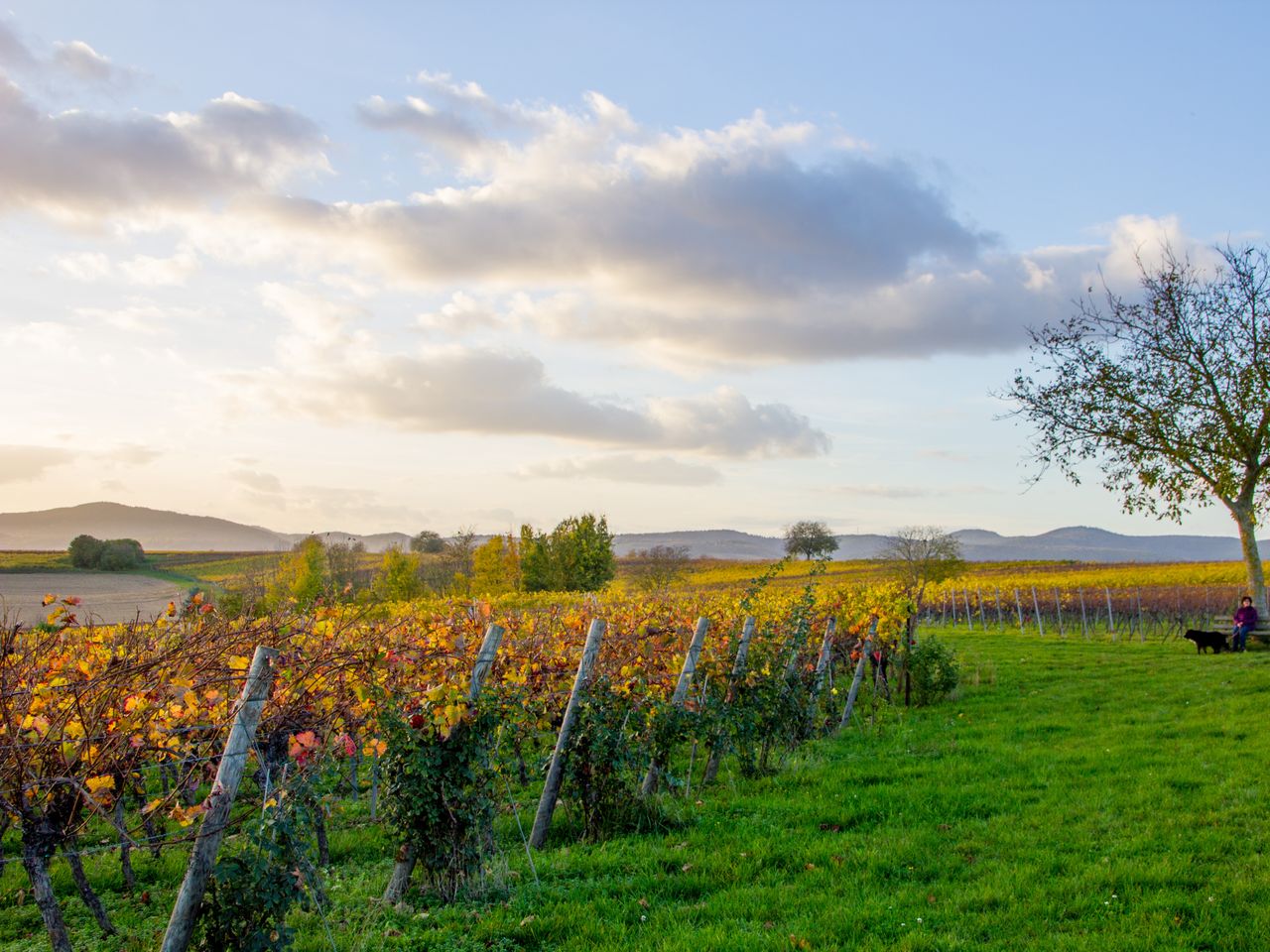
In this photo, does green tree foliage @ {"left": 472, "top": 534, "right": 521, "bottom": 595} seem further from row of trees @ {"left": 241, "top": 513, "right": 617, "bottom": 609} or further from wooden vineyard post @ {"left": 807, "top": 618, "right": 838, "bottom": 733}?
wooden vineyard post @ {"left": 807, "top": 618, "right": 838, "bottom": 733}

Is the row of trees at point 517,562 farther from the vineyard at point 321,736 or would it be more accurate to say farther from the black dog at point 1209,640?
the vineyard at point 321,736

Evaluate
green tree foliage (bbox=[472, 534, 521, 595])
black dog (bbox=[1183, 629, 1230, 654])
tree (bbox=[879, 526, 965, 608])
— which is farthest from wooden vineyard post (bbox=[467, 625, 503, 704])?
green tree foliage (bbox=[472, 534, 521, 595])

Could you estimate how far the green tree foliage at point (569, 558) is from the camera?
56.4 m

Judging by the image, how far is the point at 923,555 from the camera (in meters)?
44.7

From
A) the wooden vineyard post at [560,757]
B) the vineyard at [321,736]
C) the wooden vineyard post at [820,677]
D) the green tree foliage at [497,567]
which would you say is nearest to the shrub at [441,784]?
the vineyard at [321,736]

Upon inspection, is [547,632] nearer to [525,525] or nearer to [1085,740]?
[1085,740]

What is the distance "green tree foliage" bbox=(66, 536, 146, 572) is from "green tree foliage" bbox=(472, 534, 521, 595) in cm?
4877

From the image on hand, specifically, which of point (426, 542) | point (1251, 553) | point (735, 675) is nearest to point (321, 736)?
point (735, 675)

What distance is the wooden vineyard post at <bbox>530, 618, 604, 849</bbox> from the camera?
7820 mm

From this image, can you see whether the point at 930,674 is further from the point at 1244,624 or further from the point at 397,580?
the point at 397,580

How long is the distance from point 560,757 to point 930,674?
1095cm

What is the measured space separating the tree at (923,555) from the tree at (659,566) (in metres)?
12.8

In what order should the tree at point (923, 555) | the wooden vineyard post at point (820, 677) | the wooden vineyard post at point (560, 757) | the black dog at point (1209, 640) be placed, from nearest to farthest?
the wooden vineyard post at point (560, 757) → the wooden vineyard post at point (820, 677) → the black dog at point (1209, 640) → the tree at point (923, 555)

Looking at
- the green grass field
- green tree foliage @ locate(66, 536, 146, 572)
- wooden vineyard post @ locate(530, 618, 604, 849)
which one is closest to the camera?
the green grass field
